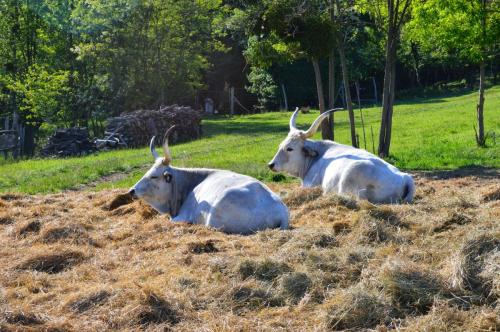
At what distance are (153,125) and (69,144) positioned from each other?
4.15 m

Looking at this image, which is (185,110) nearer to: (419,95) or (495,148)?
(495,148)

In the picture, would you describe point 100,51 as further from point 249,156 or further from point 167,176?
point 167,176

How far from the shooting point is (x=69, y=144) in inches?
1067

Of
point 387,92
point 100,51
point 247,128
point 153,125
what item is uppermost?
point 100,51

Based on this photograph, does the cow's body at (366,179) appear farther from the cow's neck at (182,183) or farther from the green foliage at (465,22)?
the green foliage at (465,22)

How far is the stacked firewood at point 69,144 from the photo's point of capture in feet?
88.0

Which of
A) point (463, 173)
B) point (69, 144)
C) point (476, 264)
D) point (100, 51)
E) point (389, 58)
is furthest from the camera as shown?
point (100, 51)

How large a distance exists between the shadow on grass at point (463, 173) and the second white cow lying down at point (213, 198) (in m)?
5.66

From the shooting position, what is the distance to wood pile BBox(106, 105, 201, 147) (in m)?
29.4

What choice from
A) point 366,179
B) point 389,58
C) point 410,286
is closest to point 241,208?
point 366,179

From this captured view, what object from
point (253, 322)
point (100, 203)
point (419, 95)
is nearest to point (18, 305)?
point (253, 322)

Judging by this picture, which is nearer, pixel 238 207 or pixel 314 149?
pixel 238 207

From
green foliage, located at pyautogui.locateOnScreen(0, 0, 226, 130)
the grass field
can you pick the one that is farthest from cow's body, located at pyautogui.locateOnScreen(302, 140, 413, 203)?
green foliage, located at pyautogui.locateOnScreen(0, 0, 226, 130)

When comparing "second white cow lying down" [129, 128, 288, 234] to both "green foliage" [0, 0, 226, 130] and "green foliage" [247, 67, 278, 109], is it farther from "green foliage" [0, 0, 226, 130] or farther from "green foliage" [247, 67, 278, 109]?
"green foliage" [247, 67, 278, 109]
